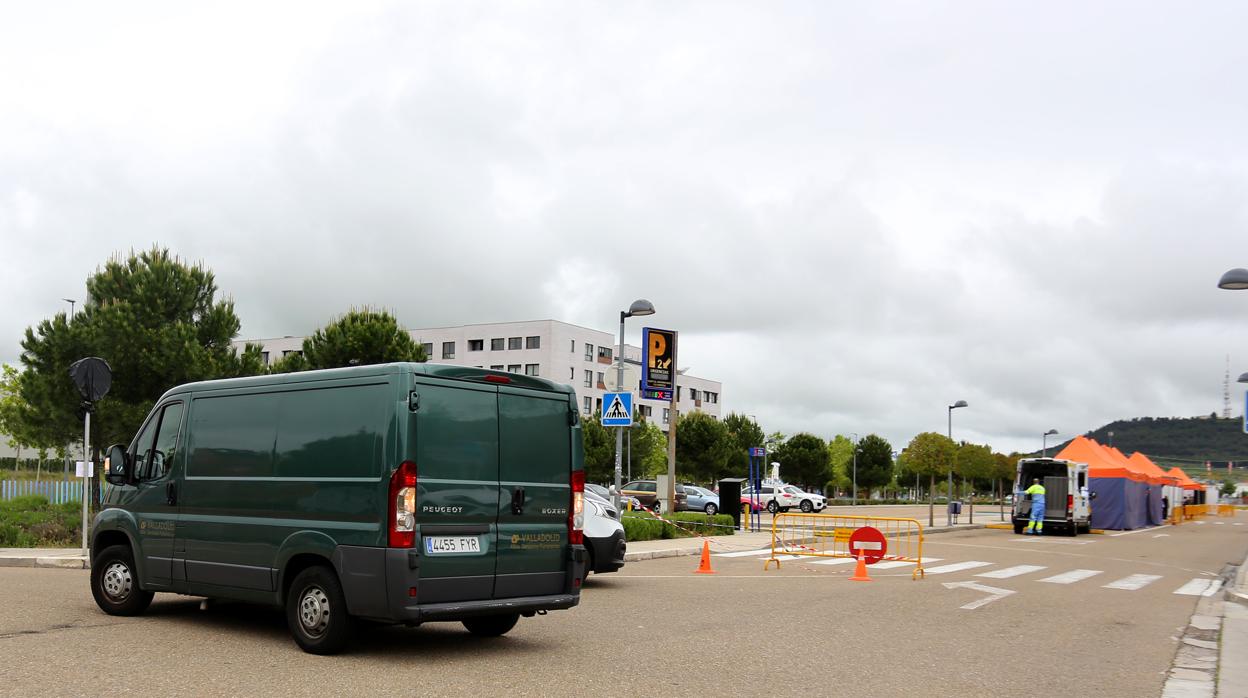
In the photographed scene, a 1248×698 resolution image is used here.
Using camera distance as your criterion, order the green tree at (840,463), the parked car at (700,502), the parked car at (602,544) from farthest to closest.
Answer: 1. the green tree at (840,463)
2. the parked car at (700,502)
3. the parked car at (602,544)

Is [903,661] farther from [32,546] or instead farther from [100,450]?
[100,450]

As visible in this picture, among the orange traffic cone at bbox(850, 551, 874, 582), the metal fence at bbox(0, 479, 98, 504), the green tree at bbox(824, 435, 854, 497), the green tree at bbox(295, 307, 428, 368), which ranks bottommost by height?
the green tree at bbox(824, 435, 854, 497)

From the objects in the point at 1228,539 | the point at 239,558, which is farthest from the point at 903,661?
the point at 1228,539

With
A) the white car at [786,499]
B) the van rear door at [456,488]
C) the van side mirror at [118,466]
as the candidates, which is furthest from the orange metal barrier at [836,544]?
the white car at [786,499]

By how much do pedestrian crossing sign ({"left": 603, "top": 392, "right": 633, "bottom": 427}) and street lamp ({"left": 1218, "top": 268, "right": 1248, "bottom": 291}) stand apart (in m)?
11.3

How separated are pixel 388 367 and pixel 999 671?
547 cm

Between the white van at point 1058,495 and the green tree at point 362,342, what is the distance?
68.9 ft

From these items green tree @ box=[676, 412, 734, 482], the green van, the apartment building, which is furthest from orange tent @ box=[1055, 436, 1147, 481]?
the apartment building

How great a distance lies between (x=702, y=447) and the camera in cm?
8106

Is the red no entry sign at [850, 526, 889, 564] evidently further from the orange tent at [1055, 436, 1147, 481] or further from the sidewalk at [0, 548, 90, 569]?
the orange tent at [1055, 436, 1147, 481]

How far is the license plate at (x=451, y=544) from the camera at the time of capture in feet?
26.2

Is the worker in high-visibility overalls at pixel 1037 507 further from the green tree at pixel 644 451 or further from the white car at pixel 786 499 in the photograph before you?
the green tree at pixel 644 451

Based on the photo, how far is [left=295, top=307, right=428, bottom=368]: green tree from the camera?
31141 mm

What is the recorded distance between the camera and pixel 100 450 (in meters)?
28.1
